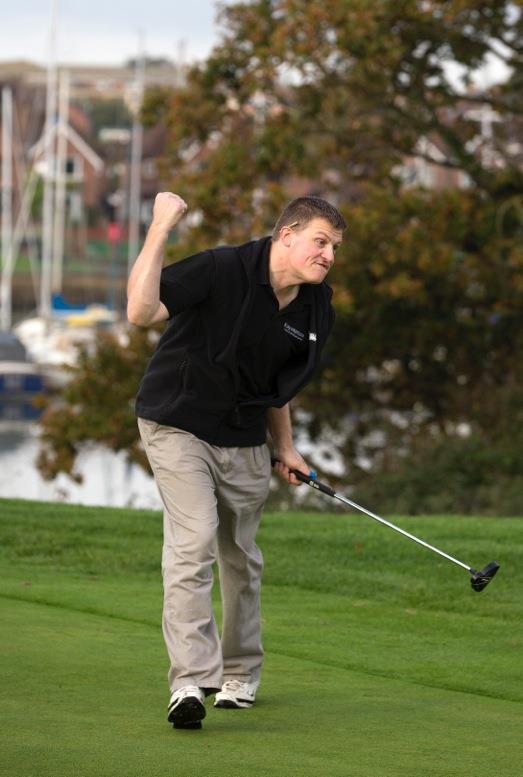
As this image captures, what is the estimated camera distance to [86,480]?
33.4 m

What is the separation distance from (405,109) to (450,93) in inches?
30.7

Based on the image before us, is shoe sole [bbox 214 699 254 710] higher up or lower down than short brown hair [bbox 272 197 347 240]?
lower down

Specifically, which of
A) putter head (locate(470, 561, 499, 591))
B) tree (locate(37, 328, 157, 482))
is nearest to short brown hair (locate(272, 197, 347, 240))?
putter head (locate(470, 561, 499, 591))

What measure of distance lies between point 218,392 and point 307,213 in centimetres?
75

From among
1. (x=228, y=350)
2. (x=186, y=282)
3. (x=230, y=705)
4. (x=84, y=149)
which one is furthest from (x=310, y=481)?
(x=84, y=149)

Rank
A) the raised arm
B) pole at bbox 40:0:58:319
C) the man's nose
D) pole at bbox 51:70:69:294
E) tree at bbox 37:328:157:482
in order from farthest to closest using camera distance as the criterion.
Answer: pole at bbox 51:70:69:294, pole at bbox 40:0:58:319, tree at bbox 37:328:157:482, the man's nose, the raised arm

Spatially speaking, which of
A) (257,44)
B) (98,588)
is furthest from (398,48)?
(98,588)

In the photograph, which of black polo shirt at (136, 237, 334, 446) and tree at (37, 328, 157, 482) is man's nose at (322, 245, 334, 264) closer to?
black polo shirt at (136, 237, 334, 446)

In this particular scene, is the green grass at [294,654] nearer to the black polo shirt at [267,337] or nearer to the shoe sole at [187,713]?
the shoe sole at [187,713]

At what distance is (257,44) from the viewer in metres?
22.4

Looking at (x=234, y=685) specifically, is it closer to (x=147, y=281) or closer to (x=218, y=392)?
(x=218, y=392)

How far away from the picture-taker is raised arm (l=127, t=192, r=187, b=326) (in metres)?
5.80

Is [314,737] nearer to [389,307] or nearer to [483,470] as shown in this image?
[483,470]

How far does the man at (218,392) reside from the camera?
606 cm
